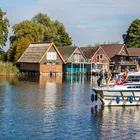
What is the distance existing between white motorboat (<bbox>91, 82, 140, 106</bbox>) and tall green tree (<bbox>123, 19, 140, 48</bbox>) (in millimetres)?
95293

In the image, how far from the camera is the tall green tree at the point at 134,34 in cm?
13088

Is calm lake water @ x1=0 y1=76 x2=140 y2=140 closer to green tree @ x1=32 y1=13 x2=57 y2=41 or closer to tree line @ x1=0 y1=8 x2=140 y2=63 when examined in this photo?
tree line @ x1=0 y1=8 x2=140 y2=63

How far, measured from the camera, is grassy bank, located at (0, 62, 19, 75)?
86375 millimetres

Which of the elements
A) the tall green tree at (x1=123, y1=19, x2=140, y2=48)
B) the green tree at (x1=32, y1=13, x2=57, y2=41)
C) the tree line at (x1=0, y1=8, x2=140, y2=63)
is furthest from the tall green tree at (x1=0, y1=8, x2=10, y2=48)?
the tall green tree at (x1=123, y1=19, x2=140, y2=48)

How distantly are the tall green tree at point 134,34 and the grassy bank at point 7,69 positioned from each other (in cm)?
5311

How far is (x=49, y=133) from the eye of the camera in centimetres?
2688

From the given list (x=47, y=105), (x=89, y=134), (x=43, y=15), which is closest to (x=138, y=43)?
(x=43, y=15)

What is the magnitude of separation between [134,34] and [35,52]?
48901 millimetres

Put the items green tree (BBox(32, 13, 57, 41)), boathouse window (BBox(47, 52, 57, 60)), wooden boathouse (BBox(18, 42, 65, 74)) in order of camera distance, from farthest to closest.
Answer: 1. green tree (BBox(32, 13, 57, 41))
2. boathouse window (BBox(47, 52, 57, 60))
3. wooden boathouse (BBox(18, 42, 65, 74))

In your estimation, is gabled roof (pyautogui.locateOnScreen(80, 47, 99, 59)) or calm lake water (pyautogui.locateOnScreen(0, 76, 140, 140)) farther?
gabled roof (pyautogui.locateOnScreen(80, 47, 99, 59))

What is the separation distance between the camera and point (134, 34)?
13175 cm

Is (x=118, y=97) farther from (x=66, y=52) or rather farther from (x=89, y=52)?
(x=89, y=52)

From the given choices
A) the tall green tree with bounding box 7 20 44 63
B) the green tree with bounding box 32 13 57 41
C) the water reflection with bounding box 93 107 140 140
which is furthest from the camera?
the green tree with bounding box 32 13 57 41

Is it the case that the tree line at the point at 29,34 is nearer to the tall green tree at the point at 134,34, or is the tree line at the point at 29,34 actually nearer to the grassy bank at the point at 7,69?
the grassy bank at the point at 7,69
